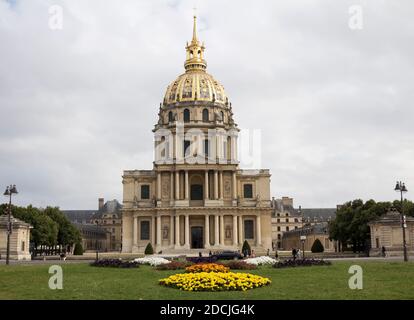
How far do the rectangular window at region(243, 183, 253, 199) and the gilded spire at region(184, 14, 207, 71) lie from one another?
23579mm

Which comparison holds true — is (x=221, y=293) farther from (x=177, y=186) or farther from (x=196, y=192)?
(x=196, y=192)

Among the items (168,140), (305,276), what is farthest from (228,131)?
(305,276)

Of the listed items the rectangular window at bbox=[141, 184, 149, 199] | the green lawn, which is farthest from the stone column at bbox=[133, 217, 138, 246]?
the green lawn

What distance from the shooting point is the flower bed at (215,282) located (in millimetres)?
18469

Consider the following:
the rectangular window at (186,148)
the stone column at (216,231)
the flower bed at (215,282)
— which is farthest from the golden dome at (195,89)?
the flower bed at (215,282)

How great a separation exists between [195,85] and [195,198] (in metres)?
19.8

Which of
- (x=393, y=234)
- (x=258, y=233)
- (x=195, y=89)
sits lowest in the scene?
(x=258, y=233)

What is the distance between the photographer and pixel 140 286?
801 inches

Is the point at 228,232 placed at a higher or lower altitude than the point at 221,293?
higher

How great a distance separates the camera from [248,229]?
81625 mm

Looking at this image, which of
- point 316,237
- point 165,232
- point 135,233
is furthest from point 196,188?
point 316,237

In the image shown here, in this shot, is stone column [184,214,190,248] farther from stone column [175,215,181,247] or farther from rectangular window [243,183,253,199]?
rectangular window [243,183,253,199]

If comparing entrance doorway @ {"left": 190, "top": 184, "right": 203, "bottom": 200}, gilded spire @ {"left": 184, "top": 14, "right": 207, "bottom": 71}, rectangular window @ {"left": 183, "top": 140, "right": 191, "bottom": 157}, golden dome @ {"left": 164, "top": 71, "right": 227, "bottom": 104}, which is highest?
gilded spire @ {"left": 184, "top": 14, "right": 207, "bottom": 71}

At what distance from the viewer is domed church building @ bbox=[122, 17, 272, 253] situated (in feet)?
260
